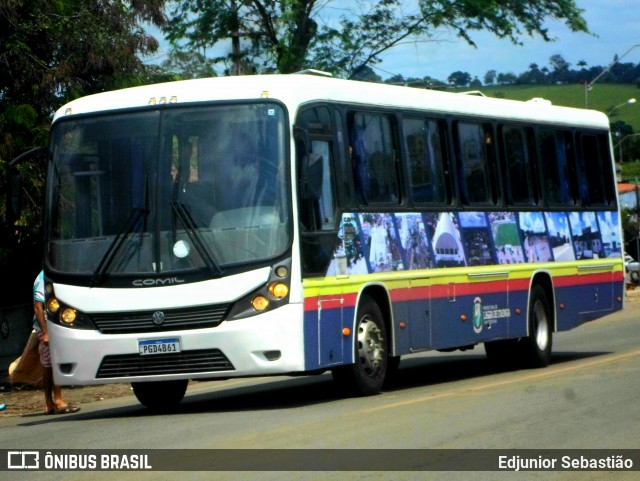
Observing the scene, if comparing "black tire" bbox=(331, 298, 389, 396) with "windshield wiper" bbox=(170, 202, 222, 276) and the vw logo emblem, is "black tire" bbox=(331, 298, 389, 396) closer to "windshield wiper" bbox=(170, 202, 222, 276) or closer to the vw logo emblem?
"windshield wiper" bbox=(170, 202, 222, 276)

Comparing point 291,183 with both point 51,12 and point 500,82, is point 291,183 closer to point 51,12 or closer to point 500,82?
point 51,12

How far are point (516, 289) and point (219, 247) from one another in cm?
585

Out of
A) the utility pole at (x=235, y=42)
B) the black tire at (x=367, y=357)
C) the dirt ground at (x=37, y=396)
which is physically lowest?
the dirt ground at (x=37, y=396)

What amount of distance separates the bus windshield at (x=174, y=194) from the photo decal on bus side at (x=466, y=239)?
1.07m

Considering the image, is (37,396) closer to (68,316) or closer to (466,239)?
(68,316)

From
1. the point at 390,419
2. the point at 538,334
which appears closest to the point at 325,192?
the point at 390,419

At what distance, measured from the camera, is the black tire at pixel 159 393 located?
1428 cm

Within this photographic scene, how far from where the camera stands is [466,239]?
16188mm

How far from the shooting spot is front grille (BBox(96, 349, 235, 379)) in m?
12.5

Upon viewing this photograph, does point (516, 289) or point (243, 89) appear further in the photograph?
point (516, 289)

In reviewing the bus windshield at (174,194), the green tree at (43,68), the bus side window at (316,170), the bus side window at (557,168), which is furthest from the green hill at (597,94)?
the bus windshield at (174,194)

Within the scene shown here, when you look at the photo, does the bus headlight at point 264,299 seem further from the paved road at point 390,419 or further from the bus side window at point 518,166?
the bus side window at point 518,166

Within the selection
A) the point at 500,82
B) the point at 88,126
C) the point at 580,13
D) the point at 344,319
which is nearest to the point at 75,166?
the point at 88,126

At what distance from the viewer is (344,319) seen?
43.9 feet
